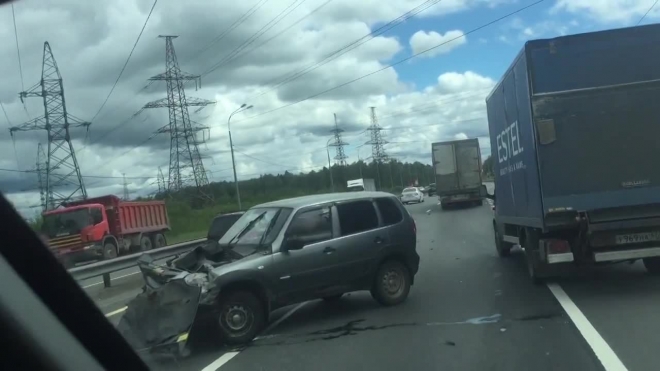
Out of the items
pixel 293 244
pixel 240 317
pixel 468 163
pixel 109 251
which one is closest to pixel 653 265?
pixel 293 244

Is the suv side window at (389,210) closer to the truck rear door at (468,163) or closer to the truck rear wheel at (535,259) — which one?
the truck rear wheel at (535,259)

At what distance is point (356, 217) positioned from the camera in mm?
11086

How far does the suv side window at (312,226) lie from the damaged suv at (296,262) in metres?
0.01

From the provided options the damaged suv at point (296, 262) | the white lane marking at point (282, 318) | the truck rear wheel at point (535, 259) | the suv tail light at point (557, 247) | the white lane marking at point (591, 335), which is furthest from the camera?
the truck rear wheel at point (535, 259)

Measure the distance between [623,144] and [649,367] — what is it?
5.08 meters

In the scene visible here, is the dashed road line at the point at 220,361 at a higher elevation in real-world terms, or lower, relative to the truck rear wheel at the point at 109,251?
lower

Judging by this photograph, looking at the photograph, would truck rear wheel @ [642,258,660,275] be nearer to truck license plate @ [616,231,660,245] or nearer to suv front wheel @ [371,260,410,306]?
truck license plate @ [616,231,660,245]

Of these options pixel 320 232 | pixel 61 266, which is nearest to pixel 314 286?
pixel 320 232

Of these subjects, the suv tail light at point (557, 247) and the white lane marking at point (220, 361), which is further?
the suv tail light at point (557, 247)

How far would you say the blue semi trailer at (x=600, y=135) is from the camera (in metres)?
11.1

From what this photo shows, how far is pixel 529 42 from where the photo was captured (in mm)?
11023

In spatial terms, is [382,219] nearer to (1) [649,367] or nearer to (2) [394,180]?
(1) [649,367]

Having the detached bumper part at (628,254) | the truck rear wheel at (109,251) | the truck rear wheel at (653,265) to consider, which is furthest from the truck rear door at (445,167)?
the detached bumper part at (628,254)

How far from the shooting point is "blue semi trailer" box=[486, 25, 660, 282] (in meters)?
11.1
